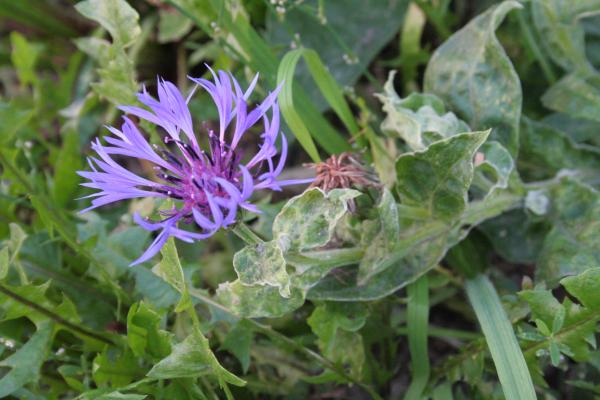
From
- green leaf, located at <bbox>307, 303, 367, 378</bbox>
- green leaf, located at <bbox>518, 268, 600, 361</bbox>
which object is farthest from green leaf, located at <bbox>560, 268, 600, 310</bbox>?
green leaf, located at <bbox>307, 303, 367, 378</bbox>

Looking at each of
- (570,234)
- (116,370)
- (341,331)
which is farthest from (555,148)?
(116,370)

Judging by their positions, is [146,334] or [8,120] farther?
[8,120]

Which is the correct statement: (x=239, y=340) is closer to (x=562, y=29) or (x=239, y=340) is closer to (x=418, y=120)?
(x=418, y=120)

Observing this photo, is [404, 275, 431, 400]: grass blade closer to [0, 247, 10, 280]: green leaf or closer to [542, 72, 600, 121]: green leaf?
[542, 72, 600, 121]: green leaf

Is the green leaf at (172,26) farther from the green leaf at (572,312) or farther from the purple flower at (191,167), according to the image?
the green leaf at (572,312)

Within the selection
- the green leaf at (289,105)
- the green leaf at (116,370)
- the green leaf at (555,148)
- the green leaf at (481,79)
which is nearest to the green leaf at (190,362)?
the green leaf at (116,370)

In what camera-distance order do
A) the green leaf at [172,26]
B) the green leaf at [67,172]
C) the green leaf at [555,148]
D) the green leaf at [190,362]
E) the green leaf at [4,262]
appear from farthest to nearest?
the green leaf at [172,26] → the green leaf at [67,172] → the green leaf at [555,148] → the green leaf at [4,262] → the green leaf at [190,362]
